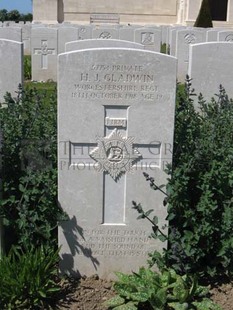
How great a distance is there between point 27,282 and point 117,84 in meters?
1.33

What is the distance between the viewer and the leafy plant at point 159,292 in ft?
10.6

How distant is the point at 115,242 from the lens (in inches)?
145

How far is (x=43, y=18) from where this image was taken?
39.0m

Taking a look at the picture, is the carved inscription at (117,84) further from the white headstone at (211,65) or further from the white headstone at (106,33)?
the white headstone at (106,33)

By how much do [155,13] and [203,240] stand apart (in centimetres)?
4054

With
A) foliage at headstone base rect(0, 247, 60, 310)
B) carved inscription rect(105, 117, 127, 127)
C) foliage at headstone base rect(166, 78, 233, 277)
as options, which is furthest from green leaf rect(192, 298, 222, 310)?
carved inscription rect(105, 117, 127, 127)

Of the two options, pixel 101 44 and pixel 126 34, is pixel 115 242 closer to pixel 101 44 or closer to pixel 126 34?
pixel 101 44

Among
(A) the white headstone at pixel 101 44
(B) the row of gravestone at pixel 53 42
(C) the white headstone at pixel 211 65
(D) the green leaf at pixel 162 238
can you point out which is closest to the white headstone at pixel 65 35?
(B) the row of gravestone at pixel 53 42

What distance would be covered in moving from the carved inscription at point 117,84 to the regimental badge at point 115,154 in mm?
245

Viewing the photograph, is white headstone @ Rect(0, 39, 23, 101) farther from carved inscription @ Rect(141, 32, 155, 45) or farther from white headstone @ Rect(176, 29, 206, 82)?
carved inscription @ Rect(141, 32, 155, 45)

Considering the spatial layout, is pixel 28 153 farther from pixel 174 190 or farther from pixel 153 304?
pixel 153 304

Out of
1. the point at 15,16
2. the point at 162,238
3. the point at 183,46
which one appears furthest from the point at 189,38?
the point at 15,16

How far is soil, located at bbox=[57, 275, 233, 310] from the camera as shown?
11.2ft

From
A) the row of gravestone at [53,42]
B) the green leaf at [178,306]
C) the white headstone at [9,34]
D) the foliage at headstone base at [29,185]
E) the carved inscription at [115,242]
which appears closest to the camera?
the green leaf at [178,306]
